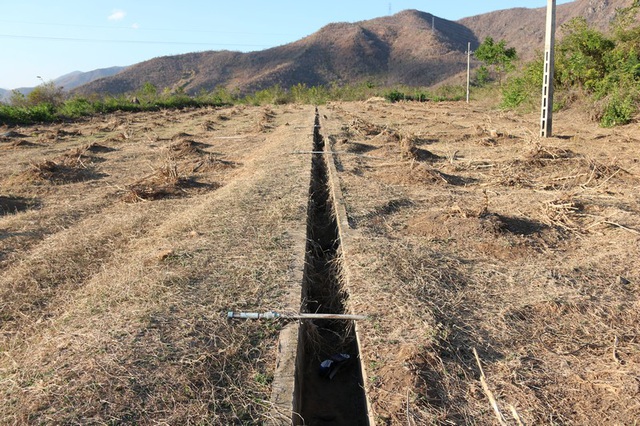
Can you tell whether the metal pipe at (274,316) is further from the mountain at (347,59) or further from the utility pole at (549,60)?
the mountain at (347,59)

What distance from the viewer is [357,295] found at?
3.89m

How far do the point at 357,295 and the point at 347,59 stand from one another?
Answer: 93392 millimetres

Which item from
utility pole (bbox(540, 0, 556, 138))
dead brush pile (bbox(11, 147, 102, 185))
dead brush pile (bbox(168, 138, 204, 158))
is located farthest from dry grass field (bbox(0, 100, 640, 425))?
utility pole (bbox(540, 0, 556, 138))

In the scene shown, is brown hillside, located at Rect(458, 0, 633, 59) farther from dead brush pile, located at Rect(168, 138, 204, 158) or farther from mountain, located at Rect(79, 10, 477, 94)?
dead brush pile, located at Rect(168, 138, 204, 158)

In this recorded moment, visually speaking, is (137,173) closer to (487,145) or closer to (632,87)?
(487,145)

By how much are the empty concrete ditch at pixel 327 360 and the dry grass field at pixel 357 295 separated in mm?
247

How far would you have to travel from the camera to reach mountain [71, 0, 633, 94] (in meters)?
83.1

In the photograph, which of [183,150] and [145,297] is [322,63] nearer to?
[183,150]

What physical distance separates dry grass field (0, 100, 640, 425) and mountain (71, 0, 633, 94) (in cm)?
7170

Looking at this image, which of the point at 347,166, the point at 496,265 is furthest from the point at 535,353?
the point at 347,166

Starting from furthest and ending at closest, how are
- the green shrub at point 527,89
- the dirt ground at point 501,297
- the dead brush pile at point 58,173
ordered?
the green shrub at point 527,89
the dead brush pile at point 58,173
the dirt ground at point 501,297

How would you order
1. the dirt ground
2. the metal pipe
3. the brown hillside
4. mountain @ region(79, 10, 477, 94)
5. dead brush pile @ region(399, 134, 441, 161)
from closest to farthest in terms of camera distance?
the dirt ground
the metal pipe
dead brush pile @ region(399, 134, 441, 161)
the brown hillside
mountain @ region(79, 10, 477, 94)

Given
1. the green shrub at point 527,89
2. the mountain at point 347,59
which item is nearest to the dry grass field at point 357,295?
the green shrub at point 527,89

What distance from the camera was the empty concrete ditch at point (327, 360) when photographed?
3.39 metres
